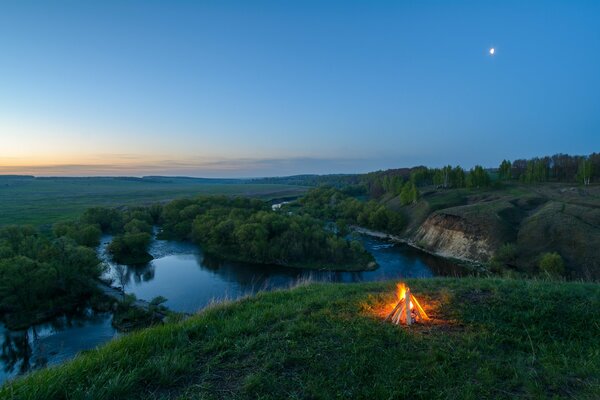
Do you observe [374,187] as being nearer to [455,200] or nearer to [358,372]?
[455,200]

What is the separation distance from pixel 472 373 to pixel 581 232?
5717 centimetres

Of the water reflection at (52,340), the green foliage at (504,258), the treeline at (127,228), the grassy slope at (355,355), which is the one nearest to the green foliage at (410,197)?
the green foliage at (504,258)

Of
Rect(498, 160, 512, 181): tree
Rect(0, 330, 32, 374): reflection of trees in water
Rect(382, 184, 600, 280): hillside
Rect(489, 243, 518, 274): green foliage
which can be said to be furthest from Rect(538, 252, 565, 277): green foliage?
Rect(498, 160, 512, 181): tree

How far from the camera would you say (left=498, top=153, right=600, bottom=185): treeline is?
80500 millimetres

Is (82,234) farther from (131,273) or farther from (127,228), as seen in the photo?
(131,273)

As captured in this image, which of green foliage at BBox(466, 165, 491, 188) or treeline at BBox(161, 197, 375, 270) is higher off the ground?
green foliage at BBox(466, 165, 491, 188)

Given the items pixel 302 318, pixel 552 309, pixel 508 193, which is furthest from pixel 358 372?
pixel 508 193

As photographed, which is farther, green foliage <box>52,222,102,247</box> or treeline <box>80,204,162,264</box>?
green foliage <box>52,222,102,247</box>

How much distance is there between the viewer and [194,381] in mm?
5051

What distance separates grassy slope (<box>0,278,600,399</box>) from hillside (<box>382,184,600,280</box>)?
41348 millimetres

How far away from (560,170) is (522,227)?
2375 inches

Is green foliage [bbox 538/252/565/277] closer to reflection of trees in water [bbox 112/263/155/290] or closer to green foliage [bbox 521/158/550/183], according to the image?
reflection of trees in water [bbox 112/263/155/290]

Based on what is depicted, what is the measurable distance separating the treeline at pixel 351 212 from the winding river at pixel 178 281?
7.88 metres

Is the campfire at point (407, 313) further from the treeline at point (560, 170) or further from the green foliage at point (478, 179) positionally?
the treeline at point (560, 170)
